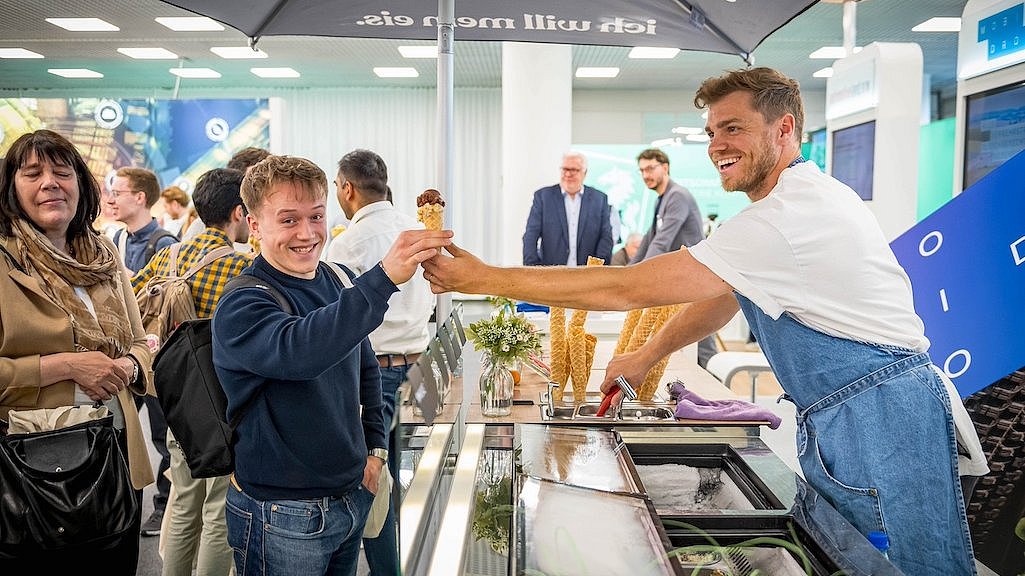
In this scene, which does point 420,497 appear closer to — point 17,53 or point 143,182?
point 143,182

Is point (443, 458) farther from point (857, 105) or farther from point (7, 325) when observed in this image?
point (857, 105)

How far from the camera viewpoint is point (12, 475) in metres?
2.11

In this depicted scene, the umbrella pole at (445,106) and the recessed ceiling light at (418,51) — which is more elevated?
the recessed ceiling light at (418,51)

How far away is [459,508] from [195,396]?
1.17 meters

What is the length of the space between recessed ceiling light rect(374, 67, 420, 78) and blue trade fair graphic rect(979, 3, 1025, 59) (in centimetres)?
948

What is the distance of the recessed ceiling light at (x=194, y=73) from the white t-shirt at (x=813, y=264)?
40.9 feet

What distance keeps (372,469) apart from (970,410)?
183 cm

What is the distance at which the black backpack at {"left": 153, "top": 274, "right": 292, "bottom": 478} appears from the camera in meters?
2.07

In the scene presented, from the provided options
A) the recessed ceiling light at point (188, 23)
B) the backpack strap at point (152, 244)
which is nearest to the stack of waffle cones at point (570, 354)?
the backpack strap at point (152, 244)

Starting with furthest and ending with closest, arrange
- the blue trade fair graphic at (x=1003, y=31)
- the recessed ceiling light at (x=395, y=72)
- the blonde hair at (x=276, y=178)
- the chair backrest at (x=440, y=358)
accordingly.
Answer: the recessed ceiling light at (x=395, y=72) < the blue trade fair graphic at (x=1003, y=31) < the blonde hair at (x=276, y=178) < the chair backrest at (x=440, y=358)

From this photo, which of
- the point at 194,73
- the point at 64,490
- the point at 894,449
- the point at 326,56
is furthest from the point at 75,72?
the point at 894,449

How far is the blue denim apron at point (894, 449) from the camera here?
163cm

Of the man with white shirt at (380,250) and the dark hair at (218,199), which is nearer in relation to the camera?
the dark hair at (218,199)

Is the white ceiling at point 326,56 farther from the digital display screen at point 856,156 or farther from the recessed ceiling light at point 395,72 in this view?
the digital display screen at point 856,156
